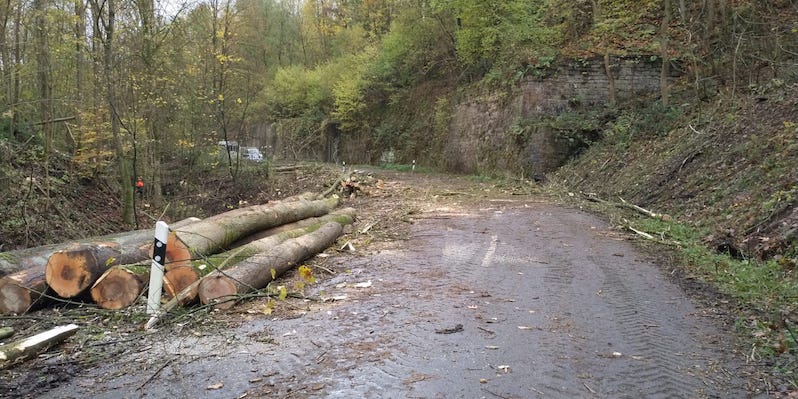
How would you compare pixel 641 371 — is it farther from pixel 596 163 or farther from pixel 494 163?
pixel 494 163

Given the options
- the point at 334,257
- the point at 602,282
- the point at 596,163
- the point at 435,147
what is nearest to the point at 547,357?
the point at 602,282

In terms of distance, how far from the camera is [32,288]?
5203 millimetres

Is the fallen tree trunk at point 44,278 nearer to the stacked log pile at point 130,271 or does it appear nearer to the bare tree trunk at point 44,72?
the stacked log pile at point 130,271

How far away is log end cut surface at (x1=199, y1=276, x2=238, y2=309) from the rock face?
1677 centimetres

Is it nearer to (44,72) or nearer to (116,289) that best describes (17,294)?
(116,289)

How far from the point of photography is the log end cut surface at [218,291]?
527 centimetres

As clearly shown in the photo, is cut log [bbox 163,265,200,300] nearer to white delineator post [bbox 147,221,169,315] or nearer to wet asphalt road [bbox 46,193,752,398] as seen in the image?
white delineator post [bbox 147,221,169,315]

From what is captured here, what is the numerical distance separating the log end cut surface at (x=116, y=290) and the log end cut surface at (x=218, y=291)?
2.34 feet

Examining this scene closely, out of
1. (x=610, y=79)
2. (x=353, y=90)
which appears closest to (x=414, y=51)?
(x=353, y=90)

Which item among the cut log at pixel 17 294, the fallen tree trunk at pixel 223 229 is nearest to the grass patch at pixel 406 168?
the fallen tree trunk at pixel 223 229

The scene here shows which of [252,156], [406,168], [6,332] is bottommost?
[6,332]

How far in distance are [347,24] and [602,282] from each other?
1673 inches

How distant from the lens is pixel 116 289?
531 cm

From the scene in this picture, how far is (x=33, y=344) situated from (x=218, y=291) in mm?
1628
